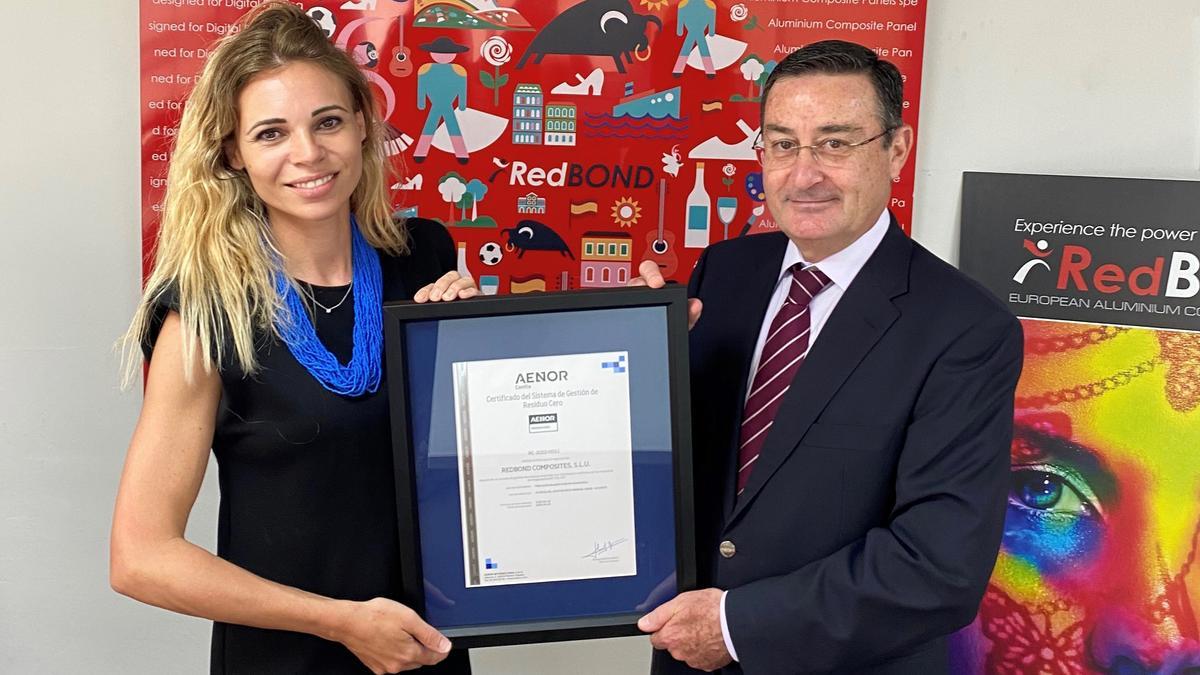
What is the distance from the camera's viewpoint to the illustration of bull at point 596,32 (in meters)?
2.78

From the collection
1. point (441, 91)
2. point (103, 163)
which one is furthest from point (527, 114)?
point (103, 163)

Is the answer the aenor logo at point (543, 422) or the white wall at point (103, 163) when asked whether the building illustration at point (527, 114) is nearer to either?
the white wall at point (103, 163)

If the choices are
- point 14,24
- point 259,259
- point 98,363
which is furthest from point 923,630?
point 14,24

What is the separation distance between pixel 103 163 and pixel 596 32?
1.31 meters

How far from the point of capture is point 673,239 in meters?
2.90

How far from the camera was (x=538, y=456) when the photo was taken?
1.77 metres

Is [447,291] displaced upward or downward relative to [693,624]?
upward

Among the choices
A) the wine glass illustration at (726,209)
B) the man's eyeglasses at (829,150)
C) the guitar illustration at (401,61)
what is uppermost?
the guitar illustration at (401,61)

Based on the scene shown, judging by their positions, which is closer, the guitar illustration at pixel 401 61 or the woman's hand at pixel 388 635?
the woman's hand at pixel 388 635

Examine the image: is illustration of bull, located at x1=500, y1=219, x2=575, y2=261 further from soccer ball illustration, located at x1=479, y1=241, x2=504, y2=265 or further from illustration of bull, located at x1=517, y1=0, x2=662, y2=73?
illustration of bull, located at x1=517, y1=0, x2=662, y2=73

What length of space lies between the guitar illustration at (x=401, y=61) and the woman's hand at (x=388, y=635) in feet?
4.98

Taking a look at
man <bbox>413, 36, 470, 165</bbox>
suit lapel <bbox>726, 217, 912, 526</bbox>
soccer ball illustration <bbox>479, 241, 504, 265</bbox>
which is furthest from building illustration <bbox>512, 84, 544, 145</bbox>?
suit lapel <bbox>726, 217, 912, 526</bbox>
